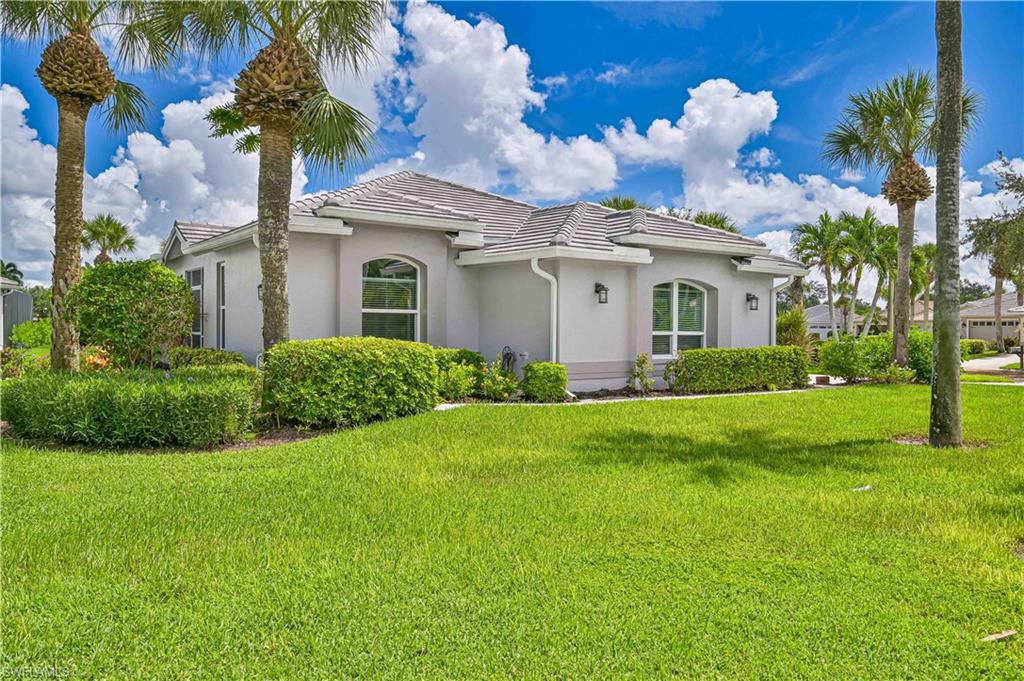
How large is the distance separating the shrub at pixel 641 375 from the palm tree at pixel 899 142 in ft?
29.3

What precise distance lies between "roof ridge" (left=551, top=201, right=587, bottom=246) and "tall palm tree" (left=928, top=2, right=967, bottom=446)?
672 cm

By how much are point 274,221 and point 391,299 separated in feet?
13.7

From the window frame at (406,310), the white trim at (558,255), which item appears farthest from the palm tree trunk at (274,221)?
the white trim at (558,255)

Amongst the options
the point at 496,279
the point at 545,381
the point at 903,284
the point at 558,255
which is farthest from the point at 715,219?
the point at 545,381

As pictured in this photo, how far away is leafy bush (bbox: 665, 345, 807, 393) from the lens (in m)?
15.3

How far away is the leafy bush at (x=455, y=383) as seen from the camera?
1302cm

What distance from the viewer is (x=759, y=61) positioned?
57.8 feet

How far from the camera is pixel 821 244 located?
119 feet

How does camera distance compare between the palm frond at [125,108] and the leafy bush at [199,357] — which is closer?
the leafy bush at [199,357]

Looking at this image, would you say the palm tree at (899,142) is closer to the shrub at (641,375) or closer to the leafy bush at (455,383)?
the shrub at (641,375)

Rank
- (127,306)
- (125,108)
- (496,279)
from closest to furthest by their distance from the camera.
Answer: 1. (127,306)
2. (125,108)
3. (496,279)

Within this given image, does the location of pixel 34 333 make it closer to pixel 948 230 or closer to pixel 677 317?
pixel 677 317

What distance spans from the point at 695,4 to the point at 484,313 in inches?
345

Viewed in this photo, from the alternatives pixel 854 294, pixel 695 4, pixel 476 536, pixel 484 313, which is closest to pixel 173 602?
pixel 476 536
